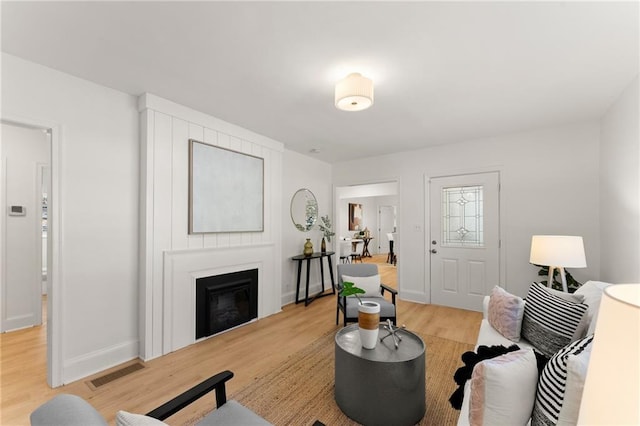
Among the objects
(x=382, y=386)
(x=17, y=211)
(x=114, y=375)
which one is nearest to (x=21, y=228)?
(x=17, y=211)

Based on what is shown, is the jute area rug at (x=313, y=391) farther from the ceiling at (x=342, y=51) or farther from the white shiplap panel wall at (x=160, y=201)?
the ceiling at (x=342, y=51)

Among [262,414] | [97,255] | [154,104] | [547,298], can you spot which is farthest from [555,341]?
[154,104]

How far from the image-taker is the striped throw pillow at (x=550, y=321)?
181cm

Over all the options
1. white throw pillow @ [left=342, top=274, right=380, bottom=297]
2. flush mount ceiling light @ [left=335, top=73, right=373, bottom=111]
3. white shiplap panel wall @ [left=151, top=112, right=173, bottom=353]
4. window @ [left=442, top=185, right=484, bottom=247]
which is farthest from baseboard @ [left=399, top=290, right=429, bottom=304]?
white shiplap panel wall @ [left=151, top=112, right=173, bottom=353]

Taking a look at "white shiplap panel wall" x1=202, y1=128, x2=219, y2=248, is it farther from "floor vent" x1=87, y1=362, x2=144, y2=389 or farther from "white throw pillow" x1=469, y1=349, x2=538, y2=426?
"white throw pillow" x1=469, y1=349, x2=538, y2=426

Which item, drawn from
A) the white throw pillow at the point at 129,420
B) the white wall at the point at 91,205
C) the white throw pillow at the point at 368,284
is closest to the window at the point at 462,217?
the white throw pillow at the point at 368,284

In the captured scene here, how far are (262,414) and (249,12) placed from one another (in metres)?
2.50

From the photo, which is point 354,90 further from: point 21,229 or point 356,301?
point 21,229

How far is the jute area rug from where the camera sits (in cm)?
190

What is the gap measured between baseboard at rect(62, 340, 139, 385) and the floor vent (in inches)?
4.8

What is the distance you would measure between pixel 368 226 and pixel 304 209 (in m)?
6.16

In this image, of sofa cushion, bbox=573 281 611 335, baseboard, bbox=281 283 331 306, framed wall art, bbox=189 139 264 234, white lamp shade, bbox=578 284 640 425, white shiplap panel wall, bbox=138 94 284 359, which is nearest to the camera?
white lamp shade, bbox=578 284 640 425

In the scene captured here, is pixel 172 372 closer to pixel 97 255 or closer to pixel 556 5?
pixel 97 255

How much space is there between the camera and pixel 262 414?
1.94 metres
